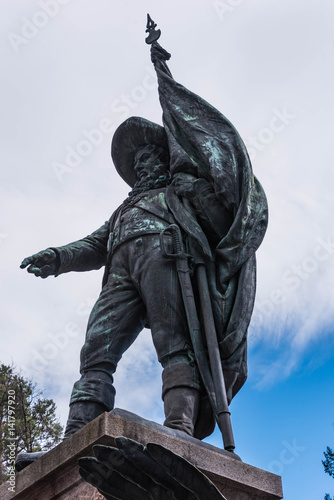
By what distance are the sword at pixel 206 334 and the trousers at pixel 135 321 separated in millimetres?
81

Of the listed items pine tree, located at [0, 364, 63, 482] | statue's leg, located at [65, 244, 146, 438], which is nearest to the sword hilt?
statue's leg, located at [65, 244, 146, 438]

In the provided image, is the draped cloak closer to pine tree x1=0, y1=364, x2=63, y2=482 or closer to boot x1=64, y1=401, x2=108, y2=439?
boot x1=64, y1=401, x2=108, y2=439

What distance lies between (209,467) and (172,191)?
8.68 ft

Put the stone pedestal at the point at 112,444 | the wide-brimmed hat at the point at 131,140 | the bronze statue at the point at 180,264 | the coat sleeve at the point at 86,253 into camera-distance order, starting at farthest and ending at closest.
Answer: the wide-brimmed hat at the point at 131,140
the coat sleeve at the point at 86,253
the bronze statue at the point at 180,264
the stone pedestal at the point at 112,444

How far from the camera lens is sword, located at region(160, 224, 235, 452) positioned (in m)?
4.73

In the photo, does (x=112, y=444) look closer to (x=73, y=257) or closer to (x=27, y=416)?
(x=73, y=257)

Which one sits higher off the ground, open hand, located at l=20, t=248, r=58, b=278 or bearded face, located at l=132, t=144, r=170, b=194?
bearded face, located at l=132, t=144, r=170, b=194

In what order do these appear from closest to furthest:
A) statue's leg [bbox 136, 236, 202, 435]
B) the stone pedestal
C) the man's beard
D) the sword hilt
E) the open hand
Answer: the stone pedestal, statue's leg [bbox 136, 236, 202, 435], the sword hilt, the open hand, the man's beard

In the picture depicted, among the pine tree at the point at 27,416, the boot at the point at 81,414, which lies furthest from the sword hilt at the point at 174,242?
the pine tree at the point at 27,416

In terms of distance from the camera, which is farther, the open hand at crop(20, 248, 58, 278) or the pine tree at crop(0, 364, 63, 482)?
the pine tree at crop(0, 364, 63, 482)

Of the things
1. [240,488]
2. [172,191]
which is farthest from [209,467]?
[172,191]

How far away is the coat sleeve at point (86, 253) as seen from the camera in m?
6.29

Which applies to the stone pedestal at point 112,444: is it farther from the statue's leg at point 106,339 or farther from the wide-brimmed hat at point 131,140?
the wide-brimmed hat at point 131,140

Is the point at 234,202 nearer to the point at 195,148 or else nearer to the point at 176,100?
the point at 195,148
